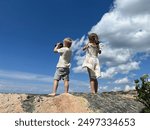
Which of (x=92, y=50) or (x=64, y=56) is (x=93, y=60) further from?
(x=64, y=56)

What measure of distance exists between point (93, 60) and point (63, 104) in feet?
8.58

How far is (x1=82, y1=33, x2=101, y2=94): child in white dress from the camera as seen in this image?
15438mm

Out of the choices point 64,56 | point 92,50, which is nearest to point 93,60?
point 92,50

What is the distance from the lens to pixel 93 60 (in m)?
15.6

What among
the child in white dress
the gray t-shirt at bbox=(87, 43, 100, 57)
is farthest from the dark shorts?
the gray t-shirt at bbox=(87, 43, 100, 57)

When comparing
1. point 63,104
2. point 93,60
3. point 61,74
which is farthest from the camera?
point 93,60

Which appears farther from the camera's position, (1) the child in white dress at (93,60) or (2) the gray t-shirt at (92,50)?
(2) the gray t-shirt at (92,50)

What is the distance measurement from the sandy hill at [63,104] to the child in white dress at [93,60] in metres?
0.86

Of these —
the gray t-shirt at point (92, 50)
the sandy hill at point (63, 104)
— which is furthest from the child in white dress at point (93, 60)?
the sandy hill at point (63, 104)

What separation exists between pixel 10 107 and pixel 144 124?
14.8 feet

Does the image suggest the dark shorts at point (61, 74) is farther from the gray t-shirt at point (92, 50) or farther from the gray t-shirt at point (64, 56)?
the gray t-shirt at point (92, 50)

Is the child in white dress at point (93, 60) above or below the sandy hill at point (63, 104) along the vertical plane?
above

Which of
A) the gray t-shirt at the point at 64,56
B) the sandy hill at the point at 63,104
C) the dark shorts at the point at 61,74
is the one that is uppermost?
the gray t-shirt at the point at 64,56

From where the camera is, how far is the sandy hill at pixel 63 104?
13.5 meters
